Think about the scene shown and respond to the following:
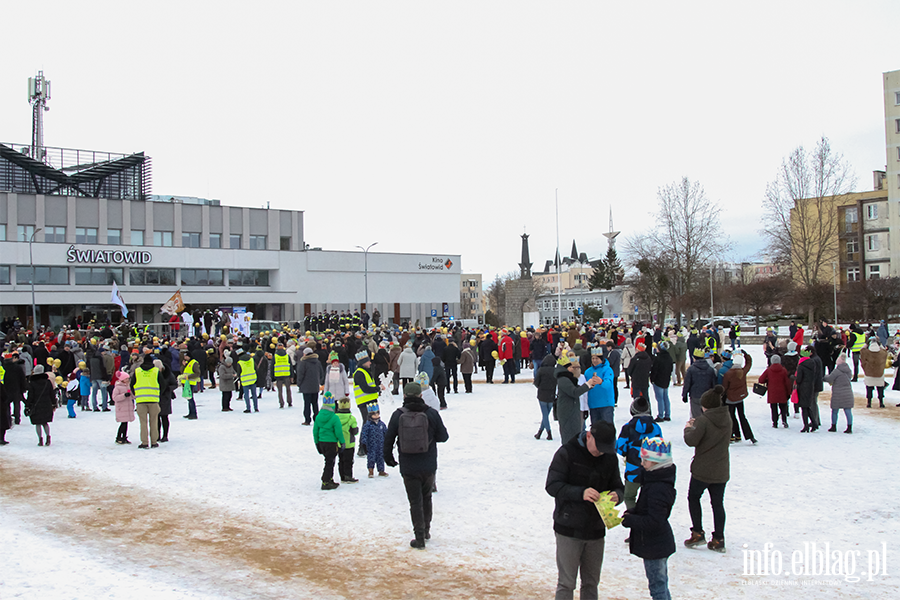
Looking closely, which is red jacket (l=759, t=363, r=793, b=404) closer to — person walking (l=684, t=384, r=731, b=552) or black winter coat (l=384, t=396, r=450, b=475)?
person walking (l=684, t=384, r=731, b=552)

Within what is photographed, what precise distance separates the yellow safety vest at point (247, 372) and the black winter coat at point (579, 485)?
13.8 m

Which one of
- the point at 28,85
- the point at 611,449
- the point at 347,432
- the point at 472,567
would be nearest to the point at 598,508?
the point at 611,449

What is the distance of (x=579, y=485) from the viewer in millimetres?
4871

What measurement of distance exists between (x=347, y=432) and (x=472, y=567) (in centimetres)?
367

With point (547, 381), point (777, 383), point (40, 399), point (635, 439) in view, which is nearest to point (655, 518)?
point (635, 439)

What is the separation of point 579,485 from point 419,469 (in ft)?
8.92

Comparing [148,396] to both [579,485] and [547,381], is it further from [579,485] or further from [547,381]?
[579,485]

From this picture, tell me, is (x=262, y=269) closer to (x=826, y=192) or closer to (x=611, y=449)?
(x=826, y=192)

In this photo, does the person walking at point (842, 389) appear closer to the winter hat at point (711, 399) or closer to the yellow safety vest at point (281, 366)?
the winter hat at point (711, 399)

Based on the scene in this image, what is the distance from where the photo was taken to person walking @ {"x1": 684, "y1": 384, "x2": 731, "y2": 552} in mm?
6949

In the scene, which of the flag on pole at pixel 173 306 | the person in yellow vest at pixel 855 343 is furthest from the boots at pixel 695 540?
the flag on pole at pixel 173 306

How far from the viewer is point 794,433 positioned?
43.5 ft

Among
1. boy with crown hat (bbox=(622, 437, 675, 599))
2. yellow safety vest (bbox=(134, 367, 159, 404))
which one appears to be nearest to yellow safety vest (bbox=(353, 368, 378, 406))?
yellow safety vest (bbox=(134, 367, 159, 404))

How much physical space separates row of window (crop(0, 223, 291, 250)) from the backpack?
53246mm
